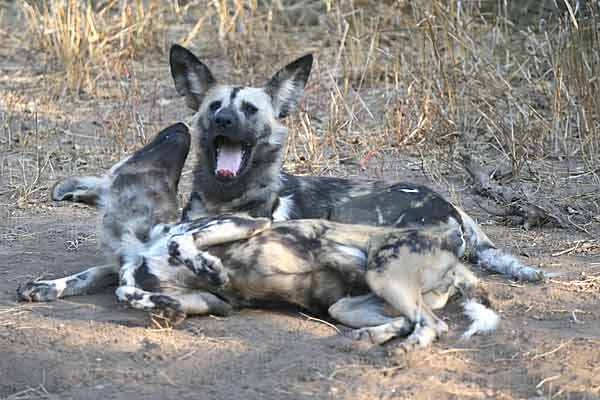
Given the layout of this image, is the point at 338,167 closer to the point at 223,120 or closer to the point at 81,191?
the point at 223,120

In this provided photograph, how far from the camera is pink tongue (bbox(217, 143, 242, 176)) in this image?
14.4 feet

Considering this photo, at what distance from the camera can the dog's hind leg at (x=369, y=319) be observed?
3389mm

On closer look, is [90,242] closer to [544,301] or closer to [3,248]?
[3,248]

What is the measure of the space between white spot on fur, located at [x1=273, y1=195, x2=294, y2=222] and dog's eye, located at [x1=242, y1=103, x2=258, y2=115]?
41cm

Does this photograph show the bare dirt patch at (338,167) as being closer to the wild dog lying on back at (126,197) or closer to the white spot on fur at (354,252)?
the wild dog lying on back at (126,197)

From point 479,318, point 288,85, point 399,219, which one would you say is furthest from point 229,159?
point 479,318

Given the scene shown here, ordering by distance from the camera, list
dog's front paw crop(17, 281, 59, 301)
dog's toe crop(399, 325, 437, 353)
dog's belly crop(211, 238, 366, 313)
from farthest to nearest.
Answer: dog's front paw crop(17, 281, 59, 301)
dog's belly crop(211, 238, 366, 313)
dog's toe crop(399, 325, 437, 353)

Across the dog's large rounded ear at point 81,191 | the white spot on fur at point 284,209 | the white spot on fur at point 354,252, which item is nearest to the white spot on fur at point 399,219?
the white spot on fur at point 284,209

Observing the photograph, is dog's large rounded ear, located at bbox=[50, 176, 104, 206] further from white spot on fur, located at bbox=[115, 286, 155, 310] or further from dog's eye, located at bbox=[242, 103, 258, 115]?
dog's eye, located at bbox=[242, 103, 258, 115]

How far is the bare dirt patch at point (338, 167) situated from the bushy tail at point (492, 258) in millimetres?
50

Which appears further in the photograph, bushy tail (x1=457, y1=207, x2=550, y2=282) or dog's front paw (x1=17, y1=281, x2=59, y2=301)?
bushy tail (x1=457, y1=207, x2=550, y2=282)

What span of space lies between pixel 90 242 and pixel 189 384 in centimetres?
175

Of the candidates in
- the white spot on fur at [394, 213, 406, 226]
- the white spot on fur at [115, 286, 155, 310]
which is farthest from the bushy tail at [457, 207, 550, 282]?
the white spot on fur at [115, 286, 155, 310]

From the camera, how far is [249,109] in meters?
4.55
